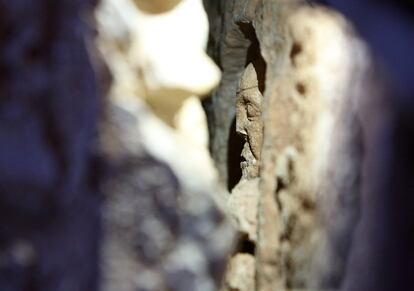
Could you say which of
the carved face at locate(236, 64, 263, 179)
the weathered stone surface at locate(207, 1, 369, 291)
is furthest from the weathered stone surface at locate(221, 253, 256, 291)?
the carved face at locate(236, 64, 263, 179)

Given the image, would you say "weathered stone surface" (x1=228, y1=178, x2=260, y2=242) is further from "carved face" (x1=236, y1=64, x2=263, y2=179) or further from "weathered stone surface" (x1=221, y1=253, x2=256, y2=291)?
"carved face" (x1=236, y1=64, x2=263, y2=179)

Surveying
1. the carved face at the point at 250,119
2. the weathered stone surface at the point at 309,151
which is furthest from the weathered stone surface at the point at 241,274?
the carved face at the point at 250,119

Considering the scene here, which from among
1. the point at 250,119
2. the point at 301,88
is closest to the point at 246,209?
the point at 301,88

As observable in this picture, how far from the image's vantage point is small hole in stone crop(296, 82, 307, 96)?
837 millimetres

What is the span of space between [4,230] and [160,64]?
0.35m

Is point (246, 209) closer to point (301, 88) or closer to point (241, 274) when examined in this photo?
point (241, 274)

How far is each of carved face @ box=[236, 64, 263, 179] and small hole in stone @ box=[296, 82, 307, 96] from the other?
14.5 inches

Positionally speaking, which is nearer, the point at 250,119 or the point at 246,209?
the point at 246,209

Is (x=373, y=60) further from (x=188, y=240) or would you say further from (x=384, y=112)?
(x=188, y=240)

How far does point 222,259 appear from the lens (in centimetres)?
86

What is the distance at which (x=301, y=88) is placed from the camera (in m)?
0.84

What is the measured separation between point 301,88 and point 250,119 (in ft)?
1.53

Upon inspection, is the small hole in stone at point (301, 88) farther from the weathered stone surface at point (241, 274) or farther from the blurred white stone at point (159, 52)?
the weathered stone surface at point (241, 274)

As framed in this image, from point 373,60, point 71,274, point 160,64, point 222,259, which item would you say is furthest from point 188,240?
point 373,60
